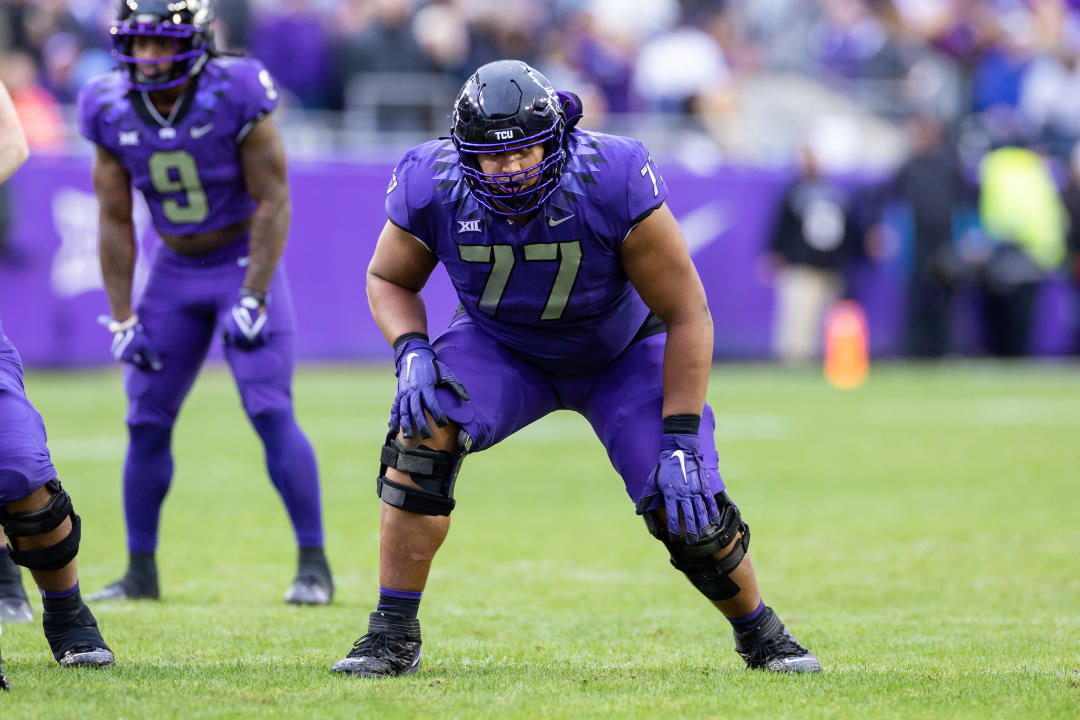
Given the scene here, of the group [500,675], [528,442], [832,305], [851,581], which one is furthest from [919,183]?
[500,675]

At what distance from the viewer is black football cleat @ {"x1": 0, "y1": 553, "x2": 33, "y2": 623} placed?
5016 mm

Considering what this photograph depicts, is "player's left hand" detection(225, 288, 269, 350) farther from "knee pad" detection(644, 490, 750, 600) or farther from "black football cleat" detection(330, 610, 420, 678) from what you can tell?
"knee pad" detection(644, 490, 750, 600)

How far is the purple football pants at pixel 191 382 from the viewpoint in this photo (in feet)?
18.1

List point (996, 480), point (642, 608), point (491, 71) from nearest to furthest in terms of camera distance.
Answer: point (491, 71) < point (642, 608) < point (996, 480)

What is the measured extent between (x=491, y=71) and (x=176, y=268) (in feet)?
6.77

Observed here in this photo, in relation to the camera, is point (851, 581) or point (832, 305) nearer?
point (851, 581)

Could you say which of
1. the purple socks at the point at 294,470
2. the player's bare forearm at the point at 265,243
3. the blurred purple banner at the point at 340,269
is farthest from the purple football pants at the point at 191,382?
the blurred purple banner at the point at 340,269

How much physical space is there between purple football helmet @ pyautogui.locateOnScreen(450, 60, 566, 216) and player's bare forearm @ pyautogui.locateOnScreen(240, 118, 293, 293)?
65.3 inches

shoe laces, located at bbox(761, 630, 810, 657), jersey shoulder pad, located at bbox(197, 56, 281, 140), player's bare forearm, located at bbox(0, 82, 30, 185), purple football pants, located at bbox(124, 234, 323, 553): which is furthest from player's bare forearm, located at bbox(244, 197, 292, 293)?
shoe laces, located at bbox(761, 630, 810, 657)

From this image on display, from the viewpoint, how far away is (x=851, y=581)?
19.6ft

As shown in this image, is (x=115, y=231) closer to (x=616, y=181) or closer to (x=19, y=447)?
(x=19, y=447)

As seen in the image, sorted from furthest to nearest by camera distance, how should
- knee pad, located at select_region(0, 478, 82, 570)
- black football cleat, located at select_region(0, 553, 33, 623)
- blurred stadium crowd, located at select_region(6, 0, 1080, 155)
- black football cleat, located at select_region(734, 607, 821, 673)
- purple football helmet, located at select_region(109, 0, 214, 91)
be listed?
blurred stadium crowd, located at select_region(6, 0, 1080, 155) < purple football helmet, located at select_region(109, 0, 214, 91) < black football cleat, located at select_region(0, 553, 33, 623) < black football cleat, located at select_region(734, 607, 821, 673) < knee pad, located at select_region(0, 478, 82, 570)

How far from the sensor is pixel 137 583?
18.2 ft

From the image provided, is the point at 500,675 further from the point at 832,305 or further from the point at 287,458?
the point at 832,305
